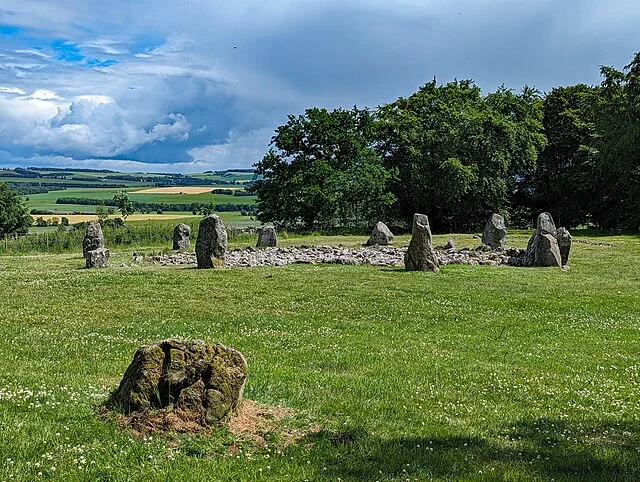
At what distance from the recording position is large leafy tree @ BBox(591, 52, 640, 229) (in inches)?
2128

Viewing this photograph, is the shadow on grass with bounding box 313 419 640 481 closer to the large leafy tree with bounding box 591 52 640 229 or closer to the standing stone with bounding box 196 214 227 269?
the standing stone with bounding box 196 214 227 269

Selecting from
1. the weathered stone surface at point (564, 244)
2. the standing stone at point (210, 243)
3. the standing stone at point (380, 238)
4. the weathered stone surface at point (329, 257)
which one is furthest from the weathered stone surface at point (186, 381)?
the standing stone at point (380, 238)

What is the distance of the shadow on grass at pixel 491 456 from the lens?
649 centimetres

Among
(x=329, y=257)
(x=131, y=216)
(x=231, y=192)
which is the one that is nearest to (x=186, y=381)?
(x=329, y=257)

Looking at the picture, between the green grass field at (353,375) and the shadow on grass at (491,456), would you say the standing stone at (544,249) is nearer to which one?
the green grass field at (353,375)

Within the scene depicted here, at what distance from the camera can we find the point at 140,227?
169ft

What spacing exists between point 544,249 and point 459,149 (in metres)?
34.7

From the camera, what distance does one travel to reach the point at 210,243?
96.1 ft

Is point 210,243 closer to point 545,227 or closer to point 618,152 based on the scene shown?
point 545,227

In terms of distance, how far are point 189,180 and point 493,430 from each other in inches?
6041

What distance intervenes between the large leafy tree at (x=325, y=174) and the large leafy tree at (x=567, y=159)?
19254mm

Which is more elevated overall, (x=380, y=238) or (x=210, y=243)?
(x=210, y=243)

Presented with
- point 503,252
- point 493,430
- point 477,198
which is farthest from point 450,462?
point 477,198

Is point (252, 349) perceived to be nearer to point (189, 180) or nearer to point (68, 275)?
point (68, 275)
